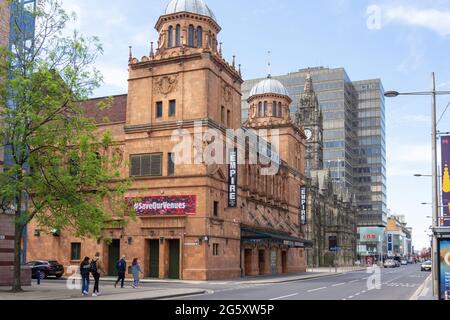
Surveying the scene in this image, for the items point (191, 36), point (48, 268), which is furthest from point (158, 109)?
point (48, 268)

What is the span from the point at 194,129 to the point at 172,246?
9841mm

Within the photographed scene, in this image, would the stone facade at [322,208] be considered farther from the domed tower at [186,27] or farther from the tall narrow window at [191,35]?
the tall narrow window at [191,35]

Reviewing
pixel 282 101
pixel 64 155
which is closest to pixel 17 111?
pixel 64 155

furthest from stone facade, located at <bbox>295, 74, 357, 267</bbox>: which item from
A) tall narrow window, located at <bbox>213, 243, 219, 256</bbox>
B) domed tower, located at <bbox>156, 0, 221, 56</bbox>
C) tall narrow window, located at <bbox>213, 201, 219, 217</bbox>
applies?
domed tower, located at <bbox>156, 0, 221, 56</bbox>

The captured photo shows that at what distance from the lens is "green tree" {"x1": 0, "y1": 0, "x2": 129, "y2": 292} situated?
26062mm

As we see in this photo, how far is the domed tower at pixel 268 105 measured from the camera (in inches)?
2916

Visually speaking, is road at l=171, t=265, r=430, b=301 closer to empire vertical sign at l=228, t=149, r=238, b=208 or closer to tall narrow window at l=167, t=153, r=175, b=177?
empire vertical sign at l=228, t=149, r=238, b=208

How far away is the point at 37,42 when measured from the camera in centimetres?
2838

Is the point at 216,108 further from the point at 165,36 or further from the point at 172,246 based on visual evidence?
the point at 172,246

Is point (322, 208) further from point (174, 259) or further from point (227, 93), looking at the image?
point (174, 259)

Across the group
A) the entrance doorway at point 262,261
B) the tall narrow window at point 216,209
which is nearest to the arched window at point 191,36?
the tall narrow window at point 216,209

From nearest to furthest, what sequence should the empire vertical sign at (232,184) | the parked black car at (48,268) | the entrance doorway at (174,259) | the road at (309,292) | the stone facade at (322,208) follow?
the road at (309,292)
the parked black car at (48,268)
the entrance doorway at (174,259)
the empire vertical sign at (232,184)
the stone facade at (322,208)

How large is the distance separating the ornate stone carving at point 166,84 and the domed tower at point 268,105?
2576cm
